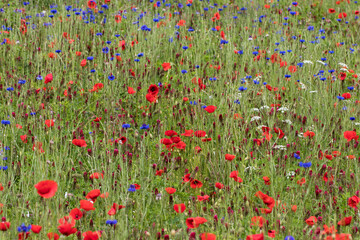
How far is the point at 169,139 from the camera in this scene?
8.35ft

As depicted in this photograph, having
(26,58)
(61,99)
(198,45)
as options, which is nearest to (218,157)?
(61,99)

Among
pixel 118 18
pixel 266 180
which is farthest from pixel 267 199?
pixel 118 18

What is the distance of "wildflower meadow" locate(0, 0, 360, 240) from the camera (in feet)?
7.01

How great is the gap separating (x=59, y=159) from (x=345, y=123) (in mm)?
1886

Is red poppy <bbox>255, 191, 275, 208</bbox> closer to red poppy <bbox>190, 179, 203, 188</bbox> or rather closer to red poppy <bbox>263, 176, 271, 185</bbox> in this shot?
red poppy <bbox>263, 176, 271, 185</bbox>

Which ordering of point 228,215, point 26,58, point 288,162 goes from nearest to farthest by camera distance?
point 228,215
point 288,162
point 26,58

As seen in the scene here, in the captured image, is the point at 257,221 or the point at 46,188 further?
the point at 257,221

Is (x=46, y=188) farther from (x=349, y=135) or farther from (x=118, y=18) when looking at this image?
(x=118, y=18)

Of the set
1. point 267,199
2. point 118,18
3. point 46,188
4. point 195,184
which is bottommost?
point 195,184

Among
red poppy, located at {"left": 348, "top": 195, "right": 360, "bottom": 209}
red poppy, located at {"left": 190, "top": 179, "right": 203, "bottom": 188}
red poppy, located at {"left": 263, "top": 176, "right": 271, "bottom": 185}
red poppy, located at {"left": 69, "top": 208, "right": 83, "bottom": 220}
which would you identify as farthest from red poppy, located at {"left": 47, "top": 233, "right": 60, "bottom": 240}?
red poppy, located at {"left": 348, "top": 195, "right": 360, "bottom": 209}

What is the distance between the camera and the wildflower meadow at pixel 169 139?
214cm

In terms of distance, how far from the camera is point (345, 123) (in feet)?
Answer: 9.96

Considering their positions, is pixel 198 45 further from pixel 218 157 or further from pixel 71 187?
pixel 71 187

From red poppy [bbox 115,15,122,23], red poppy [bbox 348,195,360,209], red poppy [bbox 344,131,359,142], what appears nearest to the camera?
red poppy [bbox 348,195,360,209]
